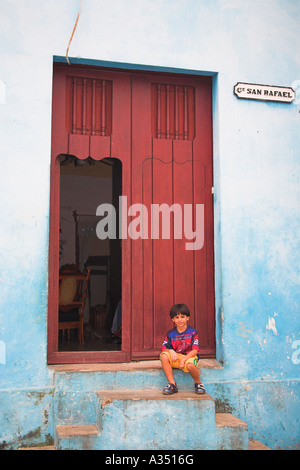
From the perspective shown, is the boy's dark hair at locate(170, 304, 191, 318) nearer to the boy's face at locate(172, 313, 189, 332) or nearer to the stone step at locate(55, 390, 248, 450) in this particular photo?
the boy's face at locate(172, 313, 189, 332)

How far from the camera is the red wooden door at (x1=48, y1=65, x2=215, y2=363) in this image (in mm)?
4738

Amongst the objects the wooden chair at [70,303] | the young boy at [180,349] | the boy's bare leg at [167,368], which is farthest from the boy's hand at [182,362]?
the wooden chair at [70,303]

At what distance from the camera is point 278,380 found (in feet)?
15.7

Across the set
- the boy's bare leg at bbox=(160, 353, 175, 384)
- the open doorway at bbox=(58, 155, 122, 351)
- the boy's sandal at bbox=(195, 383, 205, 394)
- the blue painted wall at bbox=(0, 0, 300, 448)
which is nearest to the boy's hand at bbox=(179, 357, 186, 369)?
the boy's bare leg at bbox=(160, 353, 175, 384)

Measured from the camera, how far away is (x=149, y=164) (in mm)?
4934

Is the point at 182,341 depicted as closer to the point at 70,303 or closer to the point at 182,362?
the point at 182,362

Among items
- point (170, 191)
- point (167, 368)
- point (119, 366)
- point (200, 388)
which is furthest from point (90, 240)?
point (200, 388)

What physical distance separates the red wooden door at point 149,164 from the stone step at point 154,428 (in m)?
0.78

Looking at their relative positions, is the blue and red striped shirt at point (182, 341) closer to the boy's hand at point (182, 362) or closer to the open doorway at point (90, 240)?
the boy's hand at point (182, 362)

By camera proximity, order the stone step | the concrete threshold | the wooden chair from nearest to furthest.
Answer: the stone step
the concrete threshold
the wooden chair

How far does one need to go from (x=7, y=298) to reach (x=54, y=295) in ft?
1.55

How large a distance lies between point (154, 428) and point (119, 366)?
79cm
